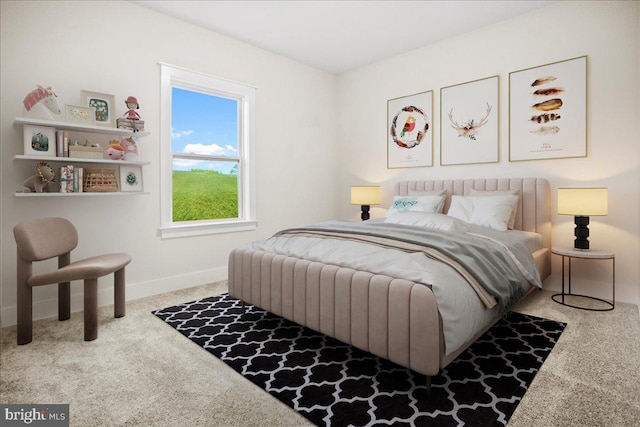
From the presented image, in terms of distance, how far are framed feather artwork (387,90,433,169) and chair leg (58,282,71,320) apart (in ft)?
12.6

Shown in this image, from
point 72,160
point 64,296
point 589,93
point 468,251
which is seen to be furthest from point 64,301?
point 589,93

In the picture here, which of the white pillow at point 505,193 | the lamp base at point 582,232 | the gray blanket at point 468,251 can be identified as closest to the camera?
the gray blanket at point 468,251

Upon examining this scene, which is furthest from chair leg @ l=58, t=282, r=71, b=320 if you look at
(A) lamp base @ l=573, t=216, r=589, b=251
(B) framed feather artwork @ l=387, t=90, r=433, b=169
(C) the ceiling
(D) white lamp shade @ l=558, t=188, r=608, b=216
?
(A) lamp base @ l=573, t=216, r=589, b=251

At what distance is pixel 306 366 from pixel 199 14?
11.4 ft

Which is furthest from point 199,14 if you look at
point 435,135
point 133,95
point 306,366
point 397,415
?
point 397,415

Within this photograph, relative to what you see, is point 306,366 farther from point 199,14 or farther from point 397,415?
point 199,14

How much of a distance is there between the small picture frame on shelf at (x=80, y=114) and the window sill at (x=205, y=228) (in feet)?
3.82

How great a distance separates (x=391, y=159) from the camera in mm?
4738

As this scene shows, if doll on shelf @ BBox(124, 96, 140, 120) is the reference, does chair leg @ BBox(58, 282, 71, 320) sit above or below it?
below

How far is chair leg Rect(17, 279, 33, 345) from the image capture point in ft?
7.47

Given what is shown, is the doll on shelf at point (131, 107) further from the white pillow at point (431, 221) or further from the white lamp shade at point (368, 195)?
the white lamp shade at point (368, 195)

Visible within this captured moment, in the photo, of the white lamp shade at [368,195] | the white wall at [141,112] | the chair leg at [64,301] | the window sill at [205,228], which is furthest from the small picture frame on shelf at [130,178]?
the white lamp shade at [368,195]

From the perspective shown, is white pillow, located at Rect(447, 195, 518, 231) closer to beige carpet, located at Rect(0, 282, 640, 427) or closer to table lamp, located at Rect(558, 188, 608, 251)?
table lamp, located at Rect(558, 188, 608, 251)

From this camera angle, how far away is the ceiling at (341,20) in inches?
132
